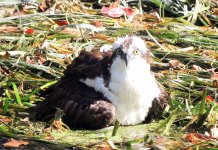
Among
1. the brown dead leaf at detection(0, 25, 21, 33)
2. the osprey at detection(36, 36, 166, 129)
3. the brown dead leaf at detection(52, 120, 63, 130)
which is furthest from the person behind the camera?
the brown dead leaf at detection(0, 25, 21, 33)

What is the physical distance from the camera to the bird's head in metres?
9.67

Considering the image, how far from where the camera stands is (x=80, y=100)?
9711mm

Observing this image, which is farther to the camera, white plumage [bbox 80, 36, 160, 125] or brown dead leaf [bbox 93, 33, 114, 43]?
brown dead leaf [bbox 93, 33, 114, 43]

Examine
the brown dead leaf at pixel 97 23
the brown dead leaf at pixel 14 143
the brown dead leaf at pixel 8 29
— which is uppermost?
the brown dead leaf at pixel 97 23

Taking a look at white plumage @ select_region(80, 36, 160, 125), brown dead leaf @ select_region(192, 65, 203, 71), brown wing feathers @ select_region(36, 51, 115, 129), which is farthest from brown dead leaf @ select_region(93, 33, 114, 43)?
white plumage @ select_region(80, 36, 160, 125)

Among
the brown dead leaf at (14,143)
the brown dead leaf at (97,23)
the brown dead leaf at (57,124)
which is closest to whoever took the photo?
the brown dead leaf at (14,143)

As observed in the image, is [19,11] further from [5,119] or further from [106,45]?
[5,119]

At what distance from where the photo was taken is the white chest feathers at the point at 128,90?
9.69m

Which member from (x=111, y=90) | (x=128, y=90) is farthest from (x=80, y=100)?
(x=128, y=90)

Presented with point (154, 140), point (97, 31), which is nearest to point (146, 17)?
point (97, 31)

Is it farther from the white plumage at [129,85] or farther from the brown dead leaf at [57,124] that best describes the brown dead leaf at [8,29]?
the brown dead leaf at [57,124]

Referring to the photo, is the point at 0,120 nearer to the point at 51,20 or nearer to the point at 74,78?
the point at 74,78

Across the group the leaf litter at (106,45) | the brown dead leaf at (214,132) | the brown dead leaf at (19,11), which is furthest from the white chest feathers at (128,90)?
the brown dead leaf at (19,11)

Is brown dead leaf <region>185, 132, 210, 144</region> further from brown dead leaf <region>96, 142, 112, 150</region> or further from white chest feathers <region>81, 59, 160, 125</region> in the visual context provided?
brown dead leaf <region>96, 142, 112, 150</region>
